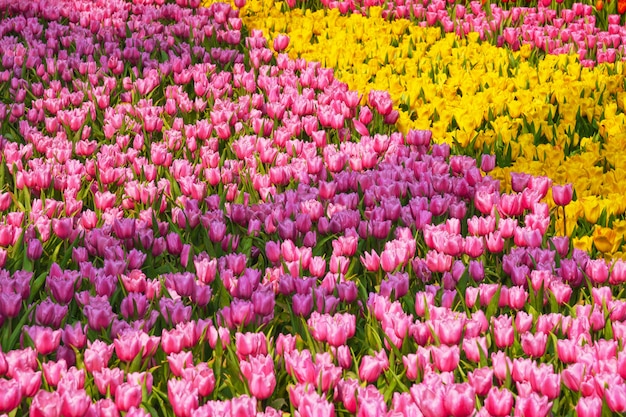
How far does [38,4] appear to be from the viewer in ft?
28.7

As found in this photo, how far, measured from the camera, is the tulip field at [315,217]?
285 centimetres

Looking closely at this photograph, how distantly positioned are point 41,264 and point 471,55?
432cm

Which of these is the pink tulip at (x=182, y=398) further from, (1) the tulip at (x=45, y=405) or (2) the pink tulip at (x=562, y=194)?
(2) the pink tulip at (x=562, y=194)

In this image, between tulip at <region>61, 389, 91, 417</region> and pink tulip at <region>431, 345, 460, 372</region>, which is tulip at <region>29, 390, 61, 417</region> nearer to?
tulip at <region>61, 389, 91, 417</region>

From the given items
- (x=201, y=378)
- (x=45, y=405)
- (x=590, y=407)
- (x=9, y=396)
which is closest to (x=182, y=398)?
(x=201, y=378)

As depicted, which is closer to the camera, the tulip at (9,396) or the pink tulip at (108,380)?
the tulip at (9,396)

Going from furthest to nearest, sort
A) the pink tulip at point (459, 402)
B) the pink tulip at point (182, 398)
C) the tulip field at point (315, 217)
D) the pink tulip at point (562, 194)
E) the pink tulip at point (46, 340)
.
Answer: the pink tulip at point (562, 194) < the pink tulip at point (46, 340) < the tulip field at point (315, 217) < the pink tulip at point (182, 398) < the pink tulip at point (459, 402)

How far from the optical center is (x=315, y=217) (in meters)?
4.23

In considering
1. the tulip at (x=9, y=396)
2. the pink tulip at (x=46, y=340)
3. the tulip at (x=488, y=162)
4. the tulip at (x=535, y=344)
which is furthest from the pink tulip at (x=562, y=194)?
the tulip at (x=9, y=396)

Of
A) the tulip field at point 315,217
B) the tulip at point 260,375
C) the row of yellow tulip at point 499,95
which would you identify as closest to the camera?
the tulip at point 260,375

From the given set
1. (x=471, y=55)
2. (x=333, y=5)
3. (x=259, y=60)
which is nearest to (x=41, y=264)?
(x=259, y=60)

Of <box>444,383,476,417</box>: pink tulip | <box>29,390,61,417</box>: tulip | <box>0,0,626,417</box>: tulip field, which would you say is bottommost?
<box>0,0,626,417</box>: tulip field

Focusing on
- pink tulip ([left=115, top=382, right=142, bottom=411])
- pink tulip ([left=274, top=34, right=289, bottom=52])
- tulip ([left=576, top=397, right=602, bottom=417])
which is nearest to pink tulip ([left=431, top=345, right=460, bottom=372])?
tulip ([left=576, top=397, right=602, bottom=417])

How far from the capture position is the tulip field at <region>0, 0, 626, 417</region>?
112 inches
